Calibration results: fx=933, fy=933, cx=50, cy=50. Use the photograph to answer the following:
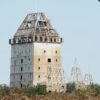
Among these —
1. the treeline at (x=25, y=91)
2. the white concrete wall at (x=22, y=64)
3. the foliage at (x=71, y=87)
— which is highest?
the white concrete wall at (x=22, y=64)

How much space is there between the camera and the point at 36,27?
170 meters

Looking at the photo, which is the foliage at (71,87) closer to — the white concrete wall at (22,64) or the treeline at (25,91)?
the white concrete wall at (22,64)

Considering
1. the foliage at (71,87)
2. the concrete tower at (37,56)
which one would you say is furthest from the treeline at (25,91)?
the concrete tower at (37,56)

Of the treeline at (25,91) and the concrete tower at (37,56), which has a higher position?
the concrete tower at (37,56)

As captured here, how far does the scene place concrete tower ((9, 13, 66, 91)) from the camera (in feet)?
545

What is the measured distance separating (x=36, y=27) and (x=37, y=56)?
6.11 meters

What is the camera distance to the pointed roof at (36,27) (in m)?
170

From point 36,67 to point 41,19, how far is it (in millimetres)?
10488

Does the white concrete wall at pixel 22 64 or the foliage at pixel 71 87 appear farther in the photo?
the white concrete wall at pixel 22 64

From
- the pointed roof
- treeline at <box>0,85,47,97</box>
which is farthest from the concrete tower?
treeline at <box>0,85,47,97</box>

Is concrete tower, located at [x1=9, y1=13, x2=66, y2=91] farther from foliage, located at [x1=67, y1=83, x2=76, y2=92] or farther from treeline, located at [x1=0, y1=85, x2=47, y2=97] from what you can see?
treeline, located at [x1=0, y1=85, x2=47, y2=97]

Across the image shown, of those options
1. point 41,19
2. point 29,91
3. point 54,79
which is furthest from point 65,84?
point 29,91

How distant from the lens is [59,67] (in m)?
168

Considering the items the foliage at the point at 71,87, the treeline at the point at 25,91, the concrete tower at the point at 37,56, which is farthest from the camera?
the concrete tower at the point at 37,56
